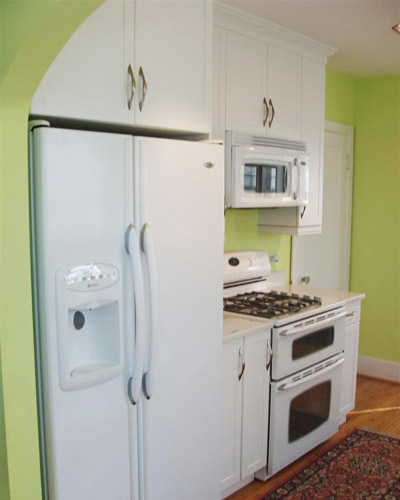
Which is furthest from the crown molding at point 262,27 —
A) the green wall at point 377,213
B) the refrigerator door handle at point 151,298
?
the refrigerator door handle at point 151,298

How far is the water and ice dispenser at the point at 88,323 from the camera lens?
5.83 feet

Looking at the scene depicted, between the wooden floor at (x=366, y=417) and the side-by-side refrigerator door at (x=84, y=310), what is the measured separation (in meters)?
1.15

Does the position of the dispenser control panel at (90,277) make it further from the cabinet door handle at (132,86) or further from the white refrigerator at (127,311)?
the cabinet door handle at (132,86)

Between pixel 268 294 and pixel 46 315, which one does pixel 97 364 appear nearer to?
pixel 46 315

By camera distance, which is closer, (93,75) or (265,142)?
(93,75)

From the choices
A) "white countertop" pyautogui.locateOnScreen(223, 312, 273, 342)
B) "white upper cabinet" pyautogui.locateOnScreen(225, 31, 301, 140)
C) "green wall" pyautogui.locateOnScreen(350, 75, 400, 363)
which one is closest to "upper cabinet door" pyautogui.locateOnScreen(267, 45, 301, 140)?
"white upper cabinet" pyautogui.locateOnScreen(225, 31, 301, 140)

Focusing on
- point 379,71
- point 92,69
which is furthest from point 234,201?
point 379,71

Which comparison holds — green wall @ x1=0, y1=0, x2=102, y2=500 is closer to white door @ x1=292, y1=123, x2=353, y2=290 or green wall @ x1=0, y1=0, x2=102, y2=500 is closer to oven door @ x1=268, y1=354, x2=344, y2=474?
oven door @ x1=268, y1=354, x2=344, y2=474

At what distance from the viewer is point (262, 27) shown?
309 centimetres

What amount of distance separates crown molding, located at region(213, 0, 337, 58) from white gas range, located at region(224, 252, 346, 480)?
1.33 metres

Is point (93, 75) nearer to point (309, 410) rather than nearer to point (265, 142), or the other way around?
point (265, 142)

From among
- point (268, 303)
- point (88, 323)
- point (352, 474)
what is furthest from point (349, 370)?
point (88, 323)

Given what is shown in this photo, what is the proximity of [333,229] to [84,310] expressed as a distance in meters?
3.16

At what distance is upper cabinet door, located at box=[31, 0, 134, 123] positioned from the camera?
176cm
